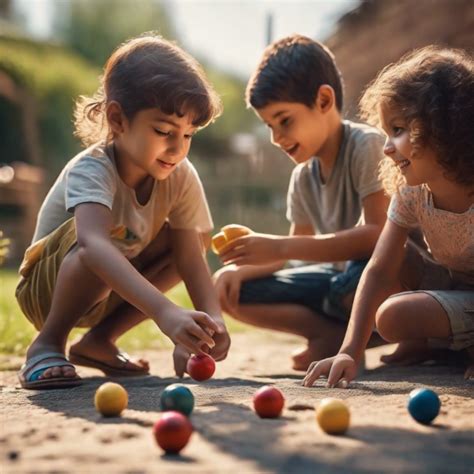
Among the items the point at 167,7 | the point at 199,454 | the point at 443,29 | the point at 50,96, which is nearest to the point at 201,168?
the point at 50,96

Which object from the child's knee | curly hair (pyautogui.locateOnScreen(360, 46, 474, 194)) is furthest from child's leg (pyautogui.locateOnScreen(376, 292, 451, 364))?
curly hair (pyautogui.locateOnScreen(360, 46, 474, 194))

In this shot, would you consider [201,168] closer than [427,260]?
No

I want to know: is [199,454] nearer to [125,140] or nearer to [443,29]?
[125,140]

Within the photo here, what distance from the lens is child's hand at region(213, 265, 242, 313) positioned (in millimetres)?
3803

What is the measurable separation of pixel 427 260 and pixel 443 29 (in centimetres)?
426

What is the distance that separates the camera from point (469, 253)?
2.85 meters

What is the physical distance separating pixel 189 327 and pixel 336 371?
1.82 feet

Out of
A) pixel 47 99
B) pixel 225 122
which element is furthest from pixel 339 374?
pixel 225 122

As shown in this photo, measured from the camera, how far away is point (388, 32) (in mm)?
7961

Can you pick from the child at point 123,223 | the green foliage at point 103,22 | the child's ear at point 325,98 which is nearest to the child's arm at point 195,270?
the child at point 123,223

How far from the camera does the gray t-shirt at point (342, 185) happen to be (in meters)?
3.43

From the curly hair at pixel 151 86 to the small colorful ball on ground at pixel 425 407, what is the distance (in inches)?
58.5

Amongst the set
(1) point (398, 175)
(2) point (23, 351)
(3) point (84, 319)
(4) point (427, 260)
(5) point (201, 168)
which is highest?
(5) point (201, 168)

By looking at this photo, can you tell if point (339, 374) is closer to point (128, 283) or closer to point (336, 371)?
point (336, 371)
